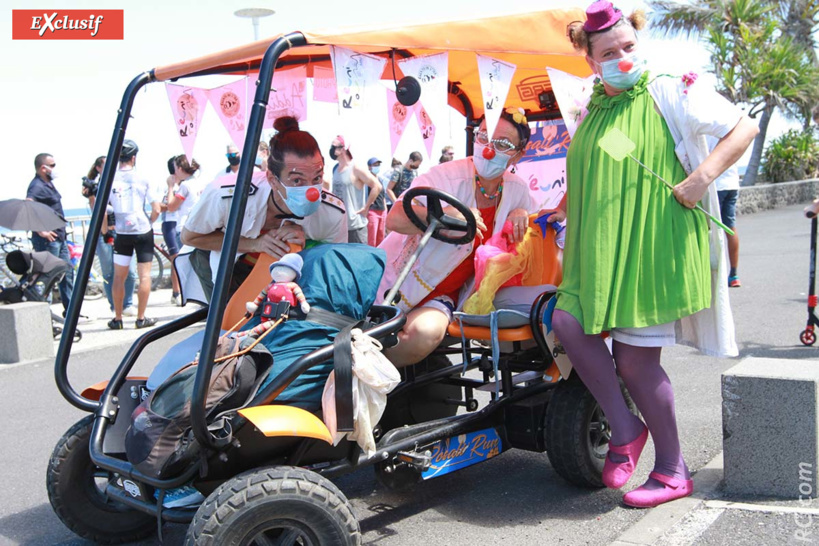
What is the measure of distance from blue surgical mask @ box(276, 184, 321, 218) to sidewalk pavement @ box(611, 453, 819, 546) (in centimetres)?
184

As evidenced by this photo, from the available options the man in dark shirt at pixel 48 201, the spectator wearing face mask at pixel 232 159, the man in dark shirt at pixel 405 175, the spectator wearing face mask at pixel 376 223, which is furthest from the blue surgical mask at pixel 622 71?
the man in dark shirt at pixel 405 175

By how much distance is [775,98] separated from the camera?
84.7 feet

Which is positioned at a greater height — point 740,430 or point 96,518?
point 740,430

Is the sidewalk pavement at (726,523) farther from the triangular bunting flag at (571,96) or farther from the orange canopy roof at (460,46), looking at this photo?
the orange canopy roof at (460,46)

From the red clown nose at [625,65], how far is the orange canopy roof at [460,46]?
400mm

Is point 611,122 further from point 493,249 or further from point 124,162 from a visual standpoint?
point 124,162

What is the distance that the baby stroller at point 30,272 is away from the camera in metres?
8.16

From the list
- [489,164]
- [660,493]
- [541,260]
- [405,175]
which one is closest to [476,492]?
[660,493]

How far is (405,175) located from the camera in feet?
44.0

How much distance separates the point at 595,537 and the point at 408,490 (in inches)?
39.5

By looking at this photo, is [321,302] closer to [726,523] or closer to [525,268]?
[525,268]

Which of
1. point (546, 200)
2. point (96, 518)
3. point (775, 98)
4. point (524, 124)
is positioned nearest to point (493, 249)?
point (524, 124)

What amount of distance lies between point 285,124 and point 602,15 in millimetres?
1473

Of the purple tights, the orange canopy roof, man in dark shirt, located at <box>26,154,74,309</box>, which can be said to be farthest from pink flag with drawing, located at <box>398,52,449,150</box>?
man in dark shirt, located at <box>26,154,74,309</box>
